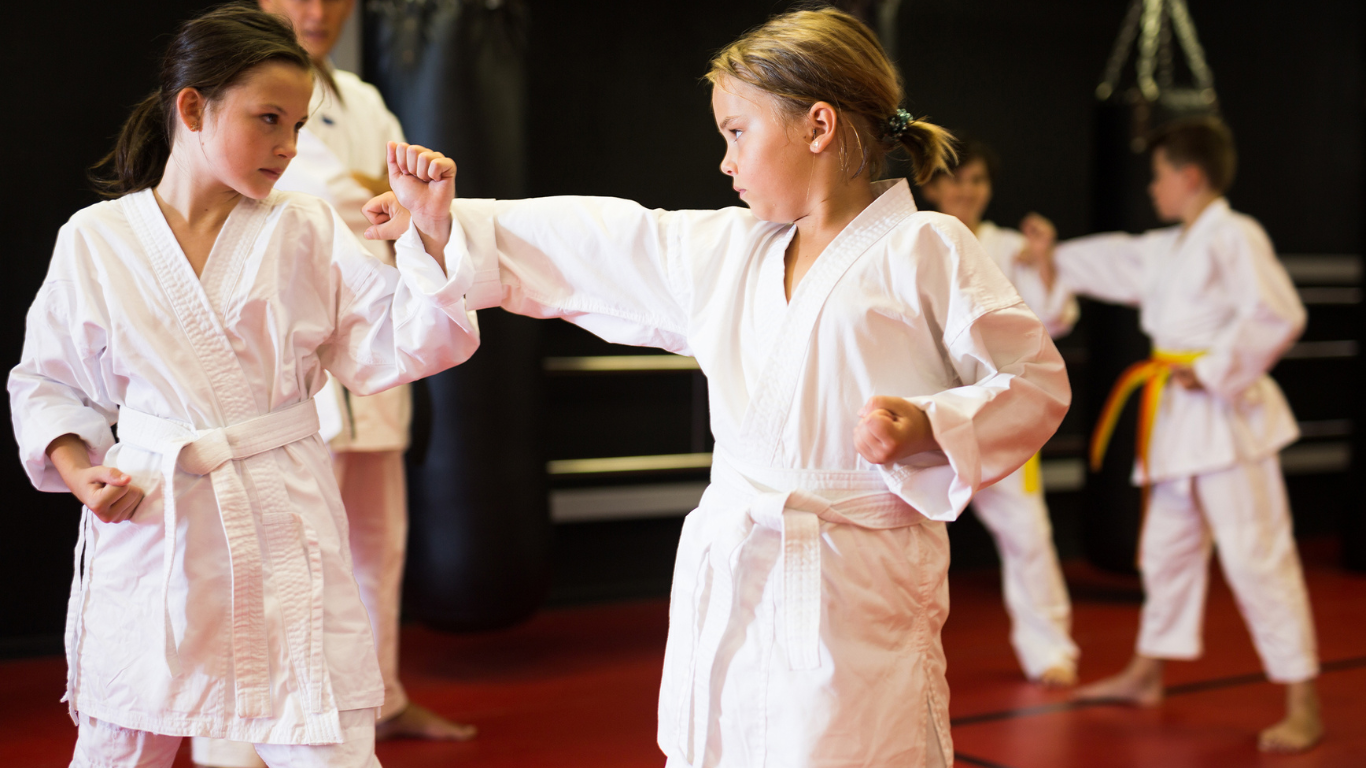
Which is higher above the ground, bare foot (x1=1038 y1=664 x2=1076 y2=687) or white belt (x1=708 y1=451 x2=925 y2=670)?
white belt (x1=708 y1=451 x2=925 y2=670)

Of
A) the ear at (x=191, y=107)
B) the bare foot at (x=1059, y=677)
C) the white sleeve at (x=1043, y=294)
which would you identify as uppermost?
the ear at (x=191, y=107)

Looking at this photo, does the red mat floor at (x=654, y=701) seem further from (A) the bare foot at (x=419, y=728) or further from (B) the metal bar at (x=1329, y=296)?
(B) the metal bar at (x=1329, y=296)

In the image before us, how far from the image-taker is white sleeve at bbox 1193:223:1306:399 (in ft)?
9.30

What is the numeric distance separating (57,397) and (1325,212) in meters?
5.38

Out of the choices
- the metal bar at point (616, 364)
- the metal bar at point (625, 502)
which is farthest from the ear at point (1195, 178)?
the metal bar at point (625, 502)

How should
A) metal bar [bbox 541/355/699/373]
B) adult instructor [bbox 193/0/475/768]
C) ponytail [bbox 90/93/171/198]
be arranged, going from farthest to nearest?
metal bar [bbox 541/355/699/373] → adult instructor [bbox 193/0/475/768] → ponytail [bbox 90/93/171/198]

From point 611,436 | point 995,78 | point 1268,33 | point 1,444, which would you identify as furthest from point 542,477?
point 1268,33

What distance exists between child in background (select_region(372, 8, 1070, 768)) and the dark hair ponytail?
26 centimetres

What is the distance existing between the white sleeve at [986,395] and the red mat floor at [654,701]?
1307 millimetres

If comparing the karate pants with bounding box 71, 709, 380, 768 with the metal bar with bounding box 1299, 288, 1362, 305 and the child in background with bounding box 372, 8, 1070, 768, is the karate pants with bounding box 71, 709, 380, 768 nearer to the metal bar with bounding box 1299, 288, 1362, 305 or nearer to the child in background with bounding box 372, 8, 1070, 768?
the child in background with bounding box 372, 8, 1070, 768

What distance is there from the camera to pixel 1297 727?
2.68 meters

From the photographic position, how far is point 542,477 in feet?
9.73

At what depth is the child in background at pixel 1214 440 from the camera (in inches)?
109

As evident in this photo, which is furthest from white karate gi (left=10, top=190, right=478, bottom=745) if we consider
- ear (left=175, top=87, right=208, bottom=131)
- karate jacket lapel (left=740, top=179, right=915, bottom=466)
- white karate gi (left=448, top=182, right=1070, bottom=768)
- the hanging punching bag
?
the hanging punching bag
